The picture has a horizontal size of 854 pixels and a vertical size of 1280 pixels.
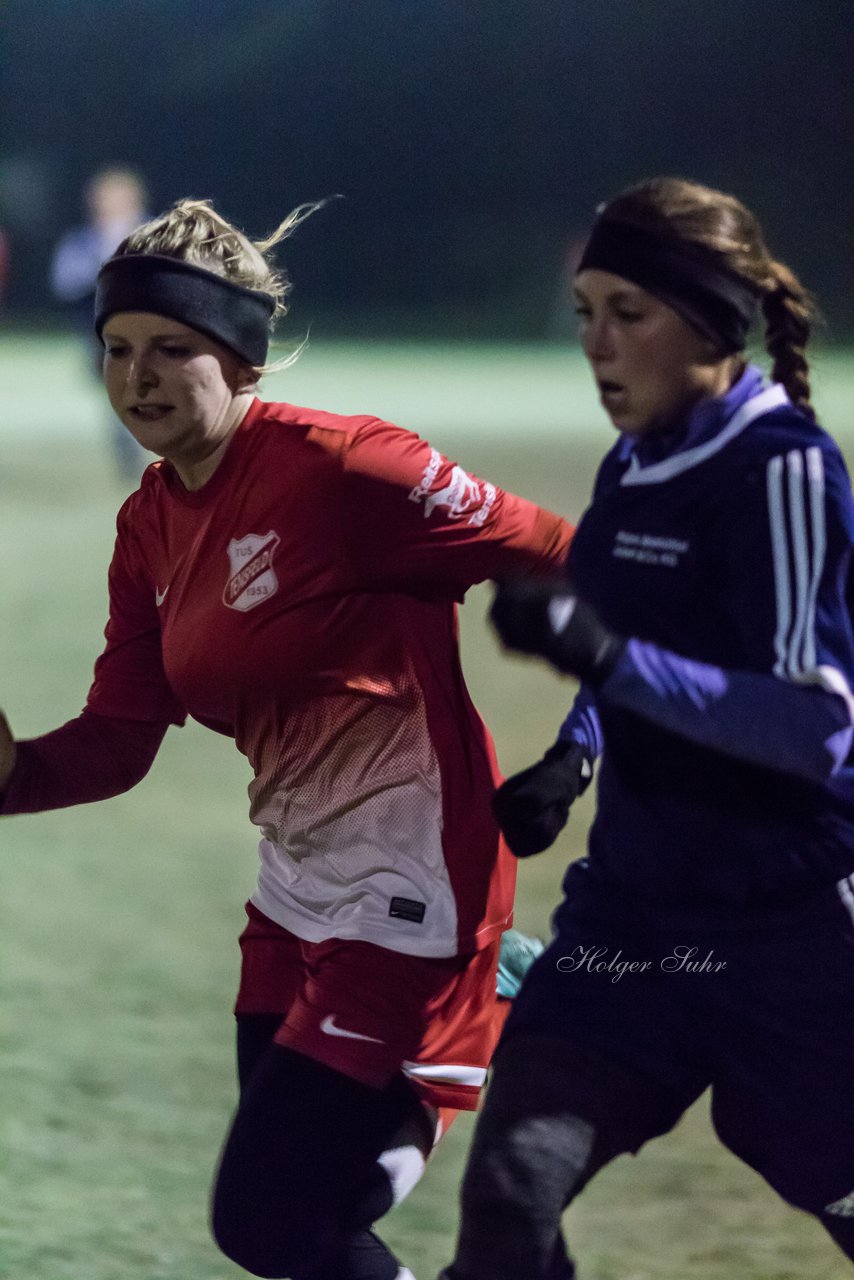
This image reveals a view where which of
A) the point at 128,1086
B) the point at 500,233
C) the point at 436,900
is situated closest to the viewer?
the point at 436,900

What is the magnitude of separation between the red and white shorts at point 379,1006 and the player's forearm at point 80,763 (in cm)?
29

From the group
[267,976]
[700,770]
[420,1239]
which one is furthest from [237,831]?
[700,770]

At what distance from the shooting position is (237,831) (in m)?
6.62

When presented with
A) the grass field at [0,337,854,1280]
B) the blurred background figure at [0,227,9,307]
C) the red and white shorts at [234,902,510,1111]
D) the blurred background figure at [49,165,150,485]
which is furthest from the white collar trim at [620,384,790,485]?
the blurred background figure at [0,227,9,307]

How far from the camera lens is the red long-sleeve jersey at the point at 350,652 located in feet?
9.10

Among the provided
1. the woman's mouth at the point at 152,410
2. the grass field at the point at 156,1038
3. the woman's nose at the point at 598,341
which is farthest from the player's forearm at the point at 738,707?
the grass field at the point at 156,1038

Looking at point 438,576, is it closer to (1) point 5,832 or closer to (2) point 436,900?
(2) point 436,900

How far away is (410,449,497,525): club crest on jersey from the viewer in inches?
109

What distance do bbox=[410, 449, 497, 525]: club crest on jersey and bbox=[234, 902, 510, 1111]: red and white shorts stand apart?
23.8 inches

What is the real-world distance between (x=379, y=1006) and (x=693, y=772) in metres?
0.62

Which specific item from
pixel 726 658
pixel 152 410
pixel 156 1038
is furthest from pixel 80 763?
pixel 156 1038

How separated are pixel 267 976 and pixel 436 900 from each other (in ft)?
0.93

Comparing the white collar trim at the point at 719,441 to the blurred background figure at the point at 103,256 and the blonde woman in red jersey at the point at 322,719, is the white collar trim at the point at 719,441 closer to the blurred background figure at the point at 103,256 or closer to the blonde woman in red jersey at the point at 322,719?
the blonde woman in red jersey at the point at 322,719

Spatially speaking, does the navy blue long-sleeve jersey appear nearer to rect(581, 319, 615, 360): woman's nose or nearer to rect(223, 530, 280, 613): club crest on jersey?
rect(581, 319, 615, 360): woman's nose
